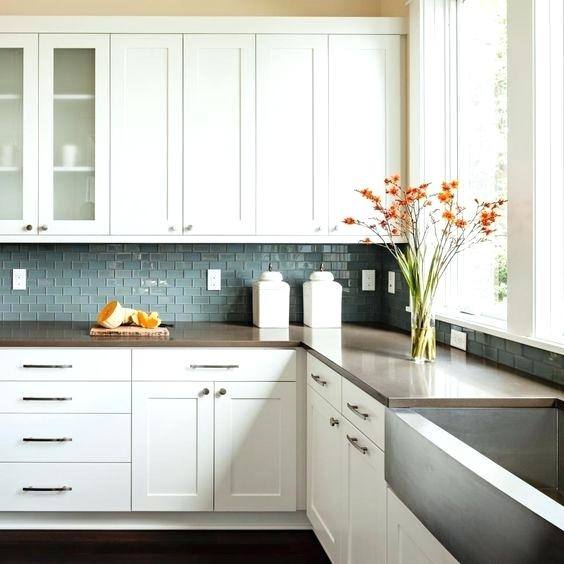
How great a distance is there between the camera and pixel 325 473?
2.54 meters

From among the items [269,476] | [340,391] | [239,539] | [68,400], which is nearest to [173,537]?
[239,539]

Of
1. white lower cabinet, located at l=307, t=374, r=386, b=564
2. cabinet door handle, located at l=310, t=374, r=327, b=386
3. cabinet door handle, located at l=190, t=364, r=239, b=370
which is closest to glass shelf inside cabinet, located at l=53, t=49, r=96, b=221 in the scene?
cabinet door handle, located at l=190, t=364, r=239, b=370

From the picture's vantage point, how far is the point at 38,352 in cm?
288

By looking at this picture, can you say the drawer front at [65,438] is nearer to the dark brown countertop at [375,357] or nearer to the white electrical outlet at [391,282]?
the dark brown countertop at [375,357]

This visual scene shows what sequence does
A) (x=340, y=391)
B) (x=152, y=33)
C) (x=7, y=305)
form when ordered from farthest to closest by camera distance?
(x=7, y=305) < (x=152, y=33) < (x=340, y=391)

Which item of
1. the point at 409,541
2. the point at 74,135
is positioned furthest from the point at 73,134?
the point at 409,541

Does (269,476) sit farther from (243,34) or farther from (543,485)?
(243,34)

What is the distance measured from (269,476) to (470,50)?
6.53ft

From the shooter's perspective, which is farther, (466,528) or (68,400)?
(68,400)

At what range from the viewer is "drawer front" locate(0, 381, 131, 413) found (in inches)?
113

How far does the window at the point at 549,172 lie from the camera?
205cm

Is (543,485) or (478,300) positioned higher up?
(478,300)

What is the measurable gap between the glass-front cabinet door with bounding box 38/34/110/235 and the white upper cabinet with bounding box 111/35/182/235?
6cm

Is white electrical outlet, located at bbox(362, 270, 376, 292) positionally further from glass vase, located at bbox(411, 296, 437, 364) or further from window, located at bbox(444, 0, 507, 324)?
glass vase, located at bbox(411, 296, 437, 364)
